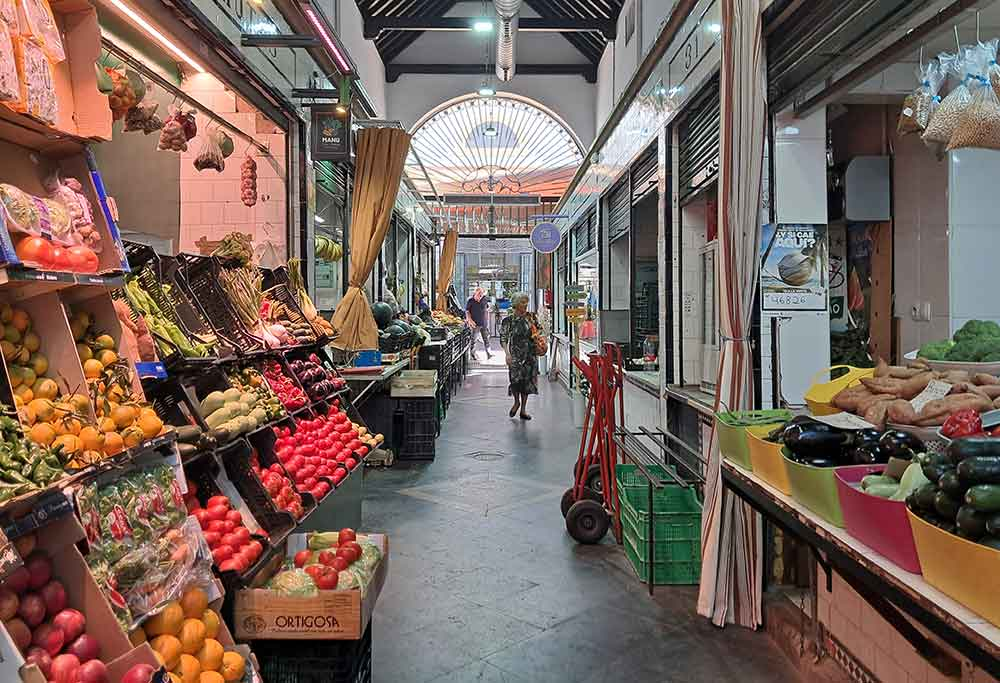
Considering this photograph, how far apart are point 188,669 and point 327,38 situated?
4.13m

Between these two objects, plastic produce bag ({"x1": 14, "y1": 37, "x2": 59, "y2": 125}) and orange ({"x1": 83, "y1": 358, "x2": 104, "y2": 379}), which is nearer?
plastic produce bag ({"x1": 14, "y1": 37, "x2": 59, "y2": 125})

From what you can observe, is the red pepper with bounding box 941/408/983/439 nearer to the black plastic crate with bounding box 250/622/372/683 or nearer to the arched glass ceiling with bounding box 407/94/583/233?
the black plastic crate with bounding box 250/622/372/683

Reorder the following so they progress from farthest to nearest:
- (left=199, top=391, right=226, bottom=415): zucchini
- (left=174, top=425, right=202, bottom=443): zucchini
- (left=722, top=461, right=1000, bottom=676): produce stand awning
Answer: (left=199, top=391, right=226, bottom=415): zucchini, (left=174, top=425, right=202, bottom=443): zucchini, (left=722, top=461, right=1000, bottom=676): produce stand awning

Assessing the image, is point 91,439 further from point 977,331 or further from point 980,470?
point 977,331

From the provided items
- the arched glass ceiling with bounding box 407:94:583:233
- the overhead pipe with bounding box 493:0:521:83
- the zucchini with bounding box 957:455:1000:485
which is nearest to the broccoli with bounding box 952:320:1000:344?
the zucchini with bounding box 957:455:1000:485

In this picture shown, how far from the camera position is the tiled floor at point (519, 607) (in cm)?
317

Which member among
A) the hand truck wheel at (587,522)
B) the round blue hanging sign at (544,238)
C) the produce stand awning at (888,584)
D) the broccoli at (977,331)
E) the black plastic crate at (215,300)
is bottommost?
the hand truck wheel at (587,522)

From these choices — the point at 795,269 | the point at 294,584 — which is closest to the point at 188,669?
the point at 294,584

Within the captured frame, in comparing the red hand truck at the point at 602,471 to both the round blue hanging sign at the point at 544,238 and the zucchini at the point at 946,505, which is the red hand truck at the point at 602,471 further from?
the round blue hanging sign at the point at 544,238

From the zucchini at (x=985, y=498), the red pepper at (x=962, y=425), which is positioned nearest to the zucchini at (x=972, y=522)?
the zucchini at (x=985, y=498)

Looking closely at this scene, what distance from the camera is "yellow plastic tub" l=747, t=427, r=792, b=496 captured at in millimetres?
2287

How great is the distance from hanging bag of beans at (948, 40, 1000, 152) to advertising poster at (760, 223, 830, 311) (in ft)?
2.69

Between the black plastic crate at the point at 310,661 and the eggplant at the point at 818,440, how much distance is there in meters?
1.60

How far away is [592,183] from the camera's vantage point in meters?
10.5
